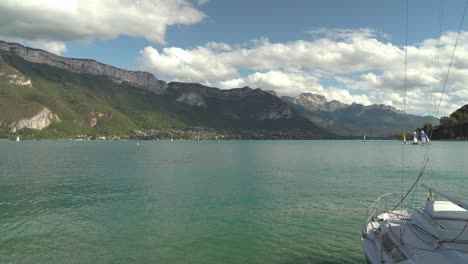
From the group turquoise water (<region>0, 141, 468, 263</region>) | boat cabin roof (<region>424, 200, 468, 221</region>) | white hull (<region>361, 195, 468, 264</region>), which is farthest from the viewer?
turquoise water (<region>0, 141, 468, 263</region>)

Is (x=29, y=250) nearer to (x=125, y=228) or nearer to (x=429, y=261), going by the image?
(x=125, y=228)

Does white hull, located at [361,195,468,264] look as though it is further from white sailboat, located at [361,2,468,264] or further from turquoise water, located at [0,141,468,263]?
turquoise water, located at [0,141,468,263]

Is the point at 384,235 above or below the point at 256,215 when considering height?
above

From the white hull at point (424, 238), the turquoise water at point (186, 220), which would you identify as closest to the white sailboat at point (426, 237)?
the white hull at point (424, 238)

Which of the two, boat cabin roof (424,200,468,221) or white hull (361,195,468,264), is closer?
white hull (361,195,468,264)

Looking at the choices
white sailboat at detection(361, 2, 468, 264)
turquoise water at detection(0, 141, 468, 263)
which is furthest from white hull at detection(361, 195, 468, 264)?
turquoise water at detection(0, 141, 468, 263)

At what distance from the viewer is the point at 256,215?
41219 mm

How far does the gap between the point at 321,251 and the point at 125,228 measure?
20056mm

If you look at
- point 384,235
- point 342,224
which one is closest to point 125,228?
point 342,224

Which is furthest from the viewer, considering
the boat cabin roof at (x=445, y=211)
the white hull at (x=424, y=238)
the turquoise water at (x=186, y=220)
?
the turquoise water at (x=186, y=220)

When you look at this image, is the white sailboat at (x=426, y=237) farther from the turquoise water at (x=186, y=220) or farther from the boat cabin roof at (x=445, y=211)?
the turquoise water at (x=186, y=220)

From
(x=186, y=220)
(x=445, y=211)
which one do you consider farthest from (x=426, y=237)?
(x=186, y=220)

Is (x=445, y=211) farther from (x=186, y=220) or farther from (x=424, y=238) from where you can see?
(x=186, y=220)

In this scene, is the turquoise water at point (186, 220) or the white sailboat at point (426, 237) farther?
the turquoise water at point (186, 220)
